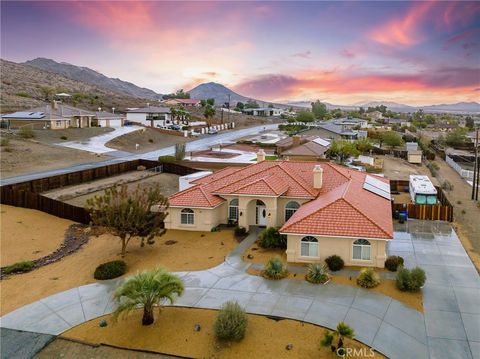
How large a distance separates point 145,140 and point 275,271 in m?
64.5

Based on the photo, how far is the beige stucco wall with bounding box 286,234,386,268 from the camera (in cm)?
2284

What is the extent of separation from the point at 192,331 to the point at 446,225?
2330 cm

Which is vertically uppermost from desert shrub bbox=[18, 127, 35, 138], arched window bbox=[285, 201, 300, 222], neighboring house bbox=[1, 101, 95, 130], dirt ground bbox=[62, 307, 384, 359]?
neighboring house bbox=[1, 101, 95, 130]

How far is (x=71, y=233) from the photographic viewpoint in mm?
30828

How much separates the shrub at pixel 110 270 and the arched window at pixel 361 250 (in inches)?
524

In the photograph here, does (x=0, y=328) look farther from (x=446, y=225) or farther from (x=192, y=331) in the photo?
(x=446, y=225)

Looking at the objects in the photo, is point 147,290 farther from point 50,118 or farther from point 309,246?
point 50,118

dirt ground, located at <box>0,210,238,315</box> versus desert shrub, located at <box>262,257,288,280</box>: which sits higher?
desert shrub, located at <box>262,257,288,280</box>

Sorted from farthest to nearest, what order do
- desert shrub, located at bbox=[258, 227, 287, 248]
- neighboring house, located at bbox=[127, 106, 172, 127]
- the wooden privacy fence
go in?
neighboring house, located at bbox=[127, 106, 172, 127] < the wooden privacy fence < desert shrub, located at bbox=[258, 227, 287, 248]

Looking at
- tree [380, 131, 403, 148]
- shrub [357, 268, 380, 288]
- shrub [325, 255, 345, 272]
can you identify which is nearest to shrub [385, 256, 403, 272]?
shrub [357, 268, 380, 288]

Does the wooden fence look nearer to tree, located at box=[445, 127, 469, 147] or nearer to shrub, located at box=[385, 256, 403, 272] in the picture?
shrub, located at box=[385, 256, 403, 272]

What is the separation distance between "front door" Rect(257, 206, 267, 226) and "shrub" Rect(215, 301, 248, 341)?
15.0 meters

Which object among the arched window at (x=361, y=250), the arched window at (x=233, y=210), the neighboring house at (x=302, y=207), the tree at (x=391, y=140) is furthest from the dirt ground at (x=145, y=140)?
the arched window at (x=361, y=250)

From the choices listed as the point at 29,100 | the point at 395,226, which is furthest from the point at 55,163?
the point at 29,100
